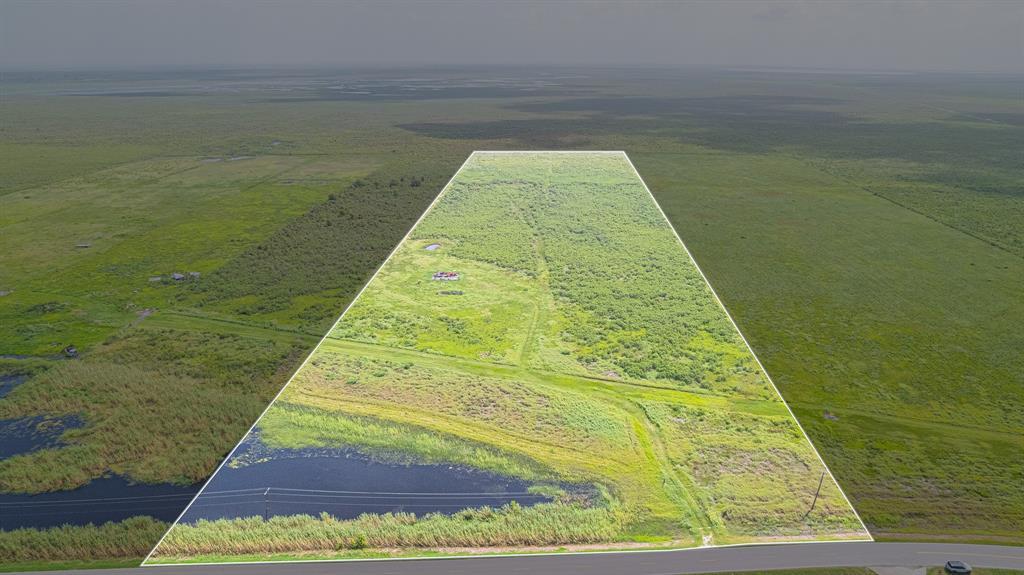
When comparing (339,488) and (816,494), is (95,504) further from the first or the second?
(816,494)

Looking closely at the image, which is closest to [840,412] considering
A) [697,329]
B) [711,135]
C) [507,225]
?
[697,329]

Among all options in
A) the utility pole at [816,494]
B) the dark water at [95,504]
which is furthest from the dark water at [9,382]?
the utility pole at [816,494]

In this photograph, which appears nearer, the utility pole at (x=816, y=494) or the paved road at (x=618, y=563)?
the paved road at (x=618, y=563)

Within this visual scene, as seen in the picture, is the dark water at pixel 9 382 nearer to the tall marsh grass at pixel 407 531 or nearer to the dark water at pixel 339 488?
the dark water at pixel 339 488

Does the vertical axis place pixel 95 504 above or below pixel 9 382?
below

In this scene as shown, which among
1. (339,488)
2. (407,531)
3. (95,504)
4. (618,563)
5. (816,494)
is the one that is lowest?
(95,504)

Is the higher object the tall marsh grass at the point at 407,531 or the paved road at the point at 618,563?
the tall marsh grass at the point at 407,531

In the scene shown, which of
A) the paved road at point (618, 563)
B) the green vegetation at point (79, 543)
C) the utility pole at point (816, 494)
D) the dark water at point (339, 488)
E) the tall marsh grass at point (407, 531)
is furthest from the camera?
the green vegetation at point (79, 543)

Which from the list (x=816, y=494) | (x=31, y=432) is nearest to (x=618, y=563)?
(x=816, y=494)
